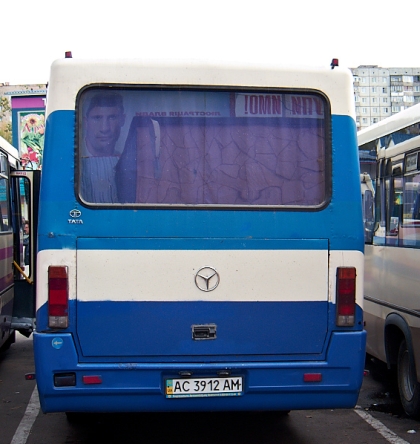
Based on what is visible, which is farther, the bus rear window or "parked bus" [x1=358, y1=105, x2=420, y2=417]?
"parked bus" [x1=358, y1=105, x2=420, y2=417]

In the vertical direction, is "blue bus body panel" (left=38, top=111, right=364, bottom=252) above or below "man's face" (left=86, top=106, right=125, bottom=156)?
below

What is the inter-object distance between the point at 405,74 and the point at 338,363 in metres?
109

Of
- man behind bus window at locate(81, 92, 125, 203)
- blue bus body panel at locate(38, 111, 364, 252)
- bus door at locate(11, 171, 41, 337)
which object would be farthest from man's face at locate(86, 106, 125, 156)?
bus door at locate(11, 171, 41, 337)

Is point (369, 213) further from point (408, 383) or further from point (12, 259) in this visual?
point (12, 259)

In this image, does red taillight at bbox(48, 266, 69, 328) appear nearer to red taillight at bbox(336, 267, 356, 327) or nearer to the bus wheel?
red taillight at bbox(336, 267, 356, 327)

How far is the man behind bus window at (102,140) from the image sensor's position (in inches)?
203

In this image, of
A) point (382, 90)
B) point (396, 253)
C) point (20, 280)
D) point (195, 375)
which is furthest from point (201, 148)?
point (382, 90)

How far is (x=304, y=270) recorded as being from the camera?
17.2 ft

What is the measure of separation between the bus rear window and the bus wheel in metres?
2.47

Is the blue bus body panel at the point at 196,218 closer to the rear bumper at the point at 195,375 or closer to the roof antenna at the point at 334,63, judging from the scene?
the roof antenna at the point at 334,63

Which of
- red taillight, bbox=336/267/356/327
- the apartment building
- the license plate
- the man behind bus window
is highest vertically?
the apartment building

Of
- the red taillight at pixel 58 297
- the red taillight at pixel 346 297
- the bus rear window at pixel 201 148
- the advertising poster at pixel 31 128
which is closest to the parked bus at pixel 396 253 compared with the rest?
the red taillight at pixel 346 297

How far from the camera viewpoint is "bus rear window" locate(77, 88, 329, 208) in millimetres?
5176

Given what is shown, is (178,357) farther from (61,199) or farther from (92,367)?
(61,199)
